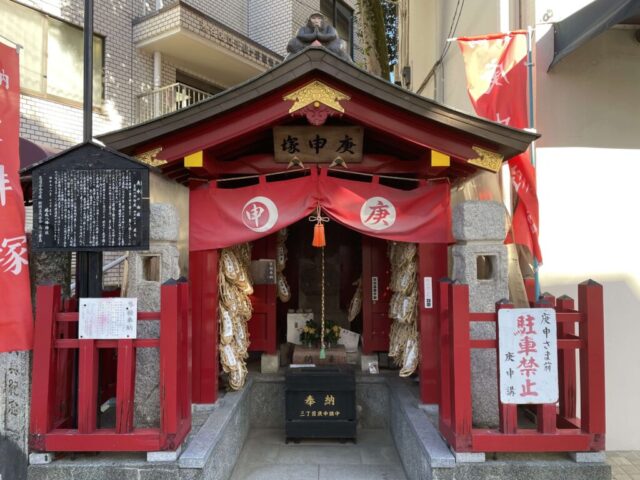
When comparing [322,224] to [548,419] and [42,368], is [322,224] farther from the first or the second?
[42,368]

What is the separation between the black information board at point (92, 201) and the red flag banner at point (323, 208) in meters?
1.31

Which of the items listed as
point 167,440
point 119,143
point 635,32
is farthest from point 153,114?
point 635,32

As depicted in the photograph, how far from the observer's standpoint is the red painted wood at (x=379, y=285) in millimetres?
8125

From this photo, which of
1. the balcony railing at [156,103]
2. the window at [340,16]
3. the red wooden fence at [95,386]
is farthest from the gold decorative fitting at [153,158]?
the window at [340,16]

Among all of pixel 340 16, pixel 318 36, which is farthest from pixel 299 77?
pixel 340 16

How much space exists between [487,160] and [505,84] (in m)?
1.66

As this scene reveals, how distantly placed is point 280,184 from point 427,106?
2052 mm

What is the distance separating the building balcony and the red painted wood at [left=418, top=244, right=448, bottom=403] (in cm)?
895

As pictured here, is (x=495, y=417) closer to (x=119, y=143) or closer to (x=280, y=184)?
(x=280, y=184)

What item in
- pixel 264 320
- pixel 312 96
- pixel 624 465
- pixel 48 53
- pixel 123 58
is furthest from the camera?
pixel 123 58

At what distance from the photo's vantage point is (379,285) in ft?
27.1

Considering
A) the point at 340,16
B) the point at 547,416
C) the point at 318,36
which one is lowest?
the point at 547,416

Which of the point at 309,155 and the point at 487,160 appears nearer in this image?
the point at 487,160

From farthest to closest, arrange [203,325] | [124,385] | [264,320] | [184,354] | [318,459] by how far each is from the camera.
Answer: [264,320], [203,325], [318,459], [184,354], [124,385]
